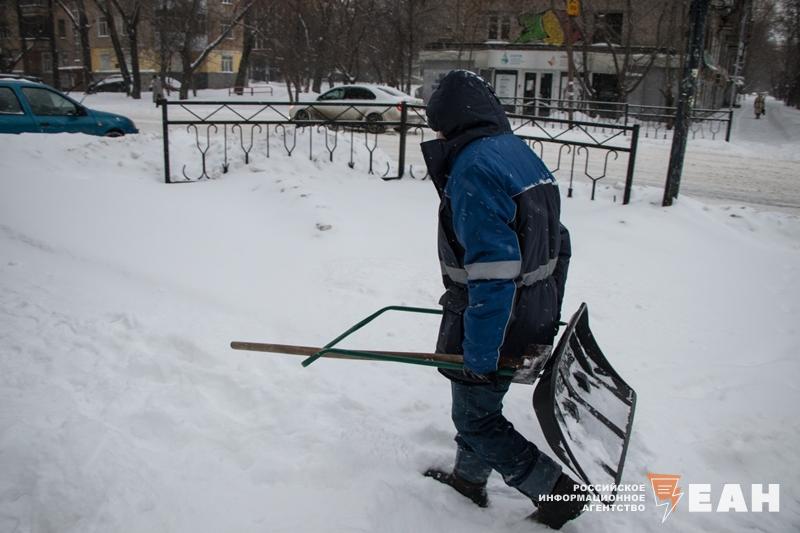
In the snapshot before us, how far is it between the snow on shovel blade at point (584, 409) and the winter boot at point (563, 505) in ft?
0.50

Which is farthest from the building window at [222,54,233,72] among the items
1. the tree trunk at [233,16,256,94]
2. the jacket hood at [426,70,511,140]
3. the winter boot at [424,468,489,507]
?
the winter boot at [424,468,489,507]

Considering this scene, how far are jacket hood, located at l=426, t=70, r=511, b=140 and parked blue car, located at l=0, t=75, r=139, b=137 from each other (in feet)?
32.7

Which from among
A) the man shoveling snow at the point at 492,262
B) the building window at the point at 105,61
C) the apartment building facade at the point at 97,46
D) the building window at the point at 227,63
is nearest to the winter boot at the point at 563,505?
the man shoveling snow at the point at 492,262

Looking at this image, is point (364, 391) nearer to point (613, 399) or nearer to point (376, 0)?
point (613, 399)

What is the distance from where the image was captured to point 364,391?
372 centimetres

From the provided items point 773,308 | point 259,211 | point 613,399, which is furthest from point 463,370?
point 259,211

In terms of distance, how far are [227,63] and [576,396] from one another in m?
52.3

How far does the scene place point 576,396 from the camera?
2.53m

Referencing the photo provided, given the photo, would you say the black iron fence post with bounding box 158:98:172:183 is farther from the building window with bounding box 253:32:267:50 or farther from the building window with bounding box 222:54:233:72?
the building window with bounding box 222:54:233:72

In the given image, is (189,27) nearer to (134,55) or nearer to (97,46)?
(134,55)

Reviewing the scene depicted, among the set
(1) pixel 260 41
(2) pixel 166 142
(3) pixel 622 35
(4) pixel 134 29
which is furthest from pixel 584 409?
(1) pixel 260 41

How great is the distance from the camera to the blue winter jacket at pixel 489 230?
2.22m

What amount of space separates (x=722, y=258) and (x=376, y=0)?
1211 inches

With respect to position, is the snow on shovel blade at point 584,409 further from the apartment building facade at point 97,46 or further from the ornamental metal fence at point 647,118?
the apartment building facade at point 97,46
